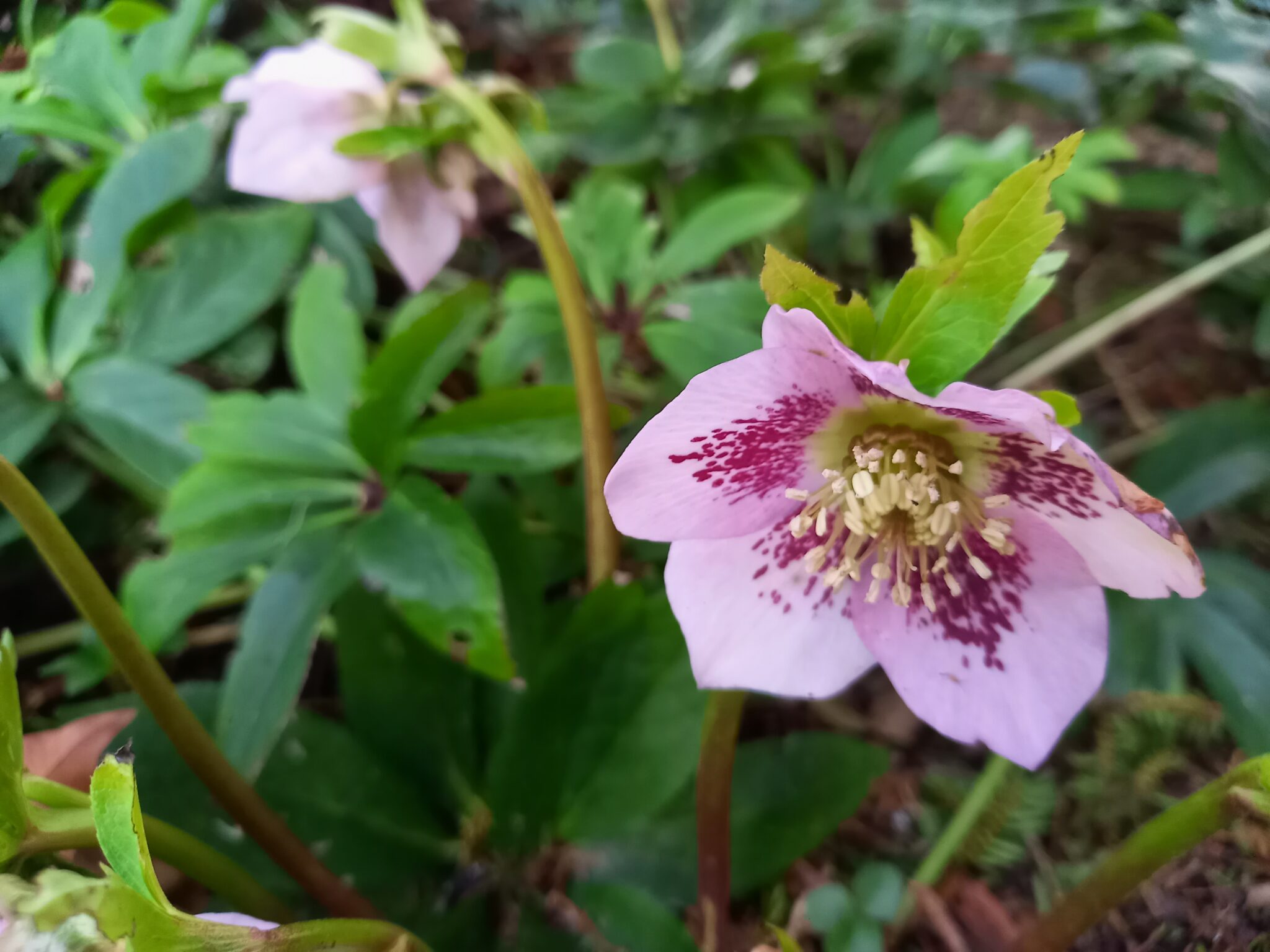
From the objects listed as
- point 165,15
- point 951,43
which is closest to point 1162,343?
point 951,43

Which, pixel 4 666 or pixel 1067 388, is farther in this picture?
pixel 1067 388

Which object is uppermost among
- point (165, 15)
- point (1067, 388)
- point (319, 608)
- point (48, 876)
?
point (165, 15)

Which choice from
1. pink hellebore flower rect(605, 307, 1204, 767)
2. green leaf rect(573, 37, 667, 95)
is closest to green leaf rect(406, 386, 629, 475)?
pink hellebore flower rect(605, 307, 1204, 767)

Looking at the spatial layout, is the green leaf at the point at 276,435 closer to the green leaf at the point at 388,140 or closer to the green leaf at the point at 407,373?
the green leaf at the point at 407,373

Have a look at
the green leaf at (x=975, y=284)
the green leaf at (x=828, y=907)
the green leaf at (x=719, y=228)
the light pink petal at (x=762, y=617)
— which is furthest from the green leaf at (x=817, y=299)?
the green leaf at (x=719, y=228)

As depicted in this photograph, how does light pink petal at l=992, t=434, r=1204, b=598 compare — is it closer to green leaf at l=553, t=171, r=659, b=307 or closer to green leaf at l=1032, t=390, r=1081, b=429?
green leaf at l=1032, t=390, r=1081, b=429

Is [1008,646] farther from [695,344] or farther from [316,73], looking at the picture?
[316,73]

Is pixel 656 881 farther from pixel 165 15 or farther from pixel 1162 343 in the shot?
pixel 1162 343

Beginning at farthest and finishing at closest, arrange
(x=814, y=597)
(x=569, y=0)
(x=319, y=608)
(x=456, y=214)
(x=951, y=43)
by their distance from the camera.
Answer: (x=569, y=0) → (x=951, y=43) → (x=456, y=214) → (x=319, y=608) → (x=814, y=597)
